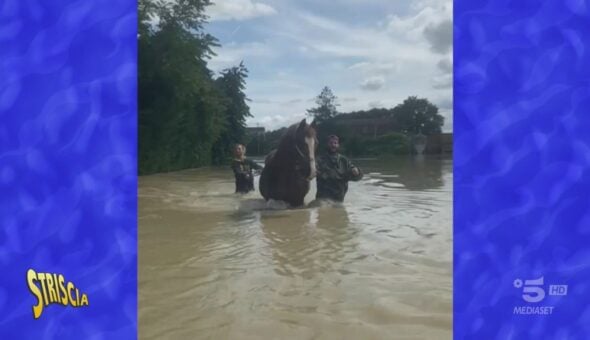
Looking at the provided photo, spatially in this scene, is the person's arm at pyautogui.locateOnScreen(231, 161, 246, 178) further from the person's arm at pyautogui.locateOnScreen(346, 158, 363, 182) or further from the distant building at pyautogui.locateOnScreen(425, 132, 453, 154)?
the distant building at pyautogui.locateOnScreen(425, 132, 453, 154)

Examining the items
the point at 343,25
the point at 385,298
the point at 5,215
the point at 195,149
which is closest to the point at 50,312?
the point at 5,215

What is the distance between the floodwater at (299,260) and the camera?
2.43 m

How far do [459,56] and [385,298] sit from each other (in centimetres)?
120

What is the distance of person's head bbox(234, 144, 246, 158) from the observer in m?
2.65

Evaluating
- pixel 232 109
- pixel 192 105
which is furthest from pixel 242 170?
pixel 192 105

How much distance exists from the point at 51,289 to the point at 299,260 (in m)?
1.22

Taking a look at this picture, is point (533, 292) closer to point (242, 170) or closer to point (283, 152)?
point (283, 152)

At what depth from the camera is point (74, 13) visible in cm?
255

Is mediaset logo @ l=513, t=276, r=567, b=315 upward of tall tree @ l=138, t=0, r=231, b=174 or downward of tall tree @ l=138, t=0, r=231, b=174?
downward

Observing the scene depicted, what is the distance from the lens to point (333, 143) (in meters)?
2.59

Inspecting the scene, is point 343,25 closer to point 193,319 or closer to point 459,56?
point 459,56

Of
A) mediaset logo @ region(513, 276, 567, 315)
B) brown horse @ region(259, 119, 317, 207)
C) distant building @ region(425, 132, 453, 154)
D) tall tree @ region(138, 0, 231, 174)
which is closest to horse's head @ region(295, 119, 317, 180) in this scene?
brown horse @ region(259, 119, 317, 207)

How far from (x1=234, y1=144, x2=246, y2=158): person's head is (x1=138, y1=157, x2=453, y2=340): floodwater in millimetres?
99

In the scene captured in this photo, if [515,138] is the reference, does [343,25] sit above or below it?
above
